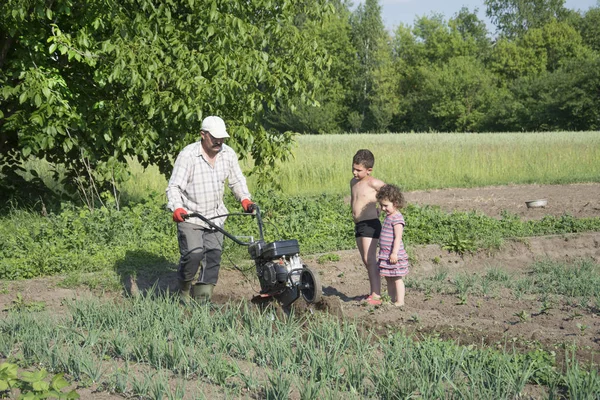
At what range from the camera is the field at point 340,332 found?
4441 millimetres

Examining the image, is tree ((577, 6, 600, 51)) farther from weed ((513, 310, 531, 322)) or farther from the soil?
weed ((513, 310, 531, 322))

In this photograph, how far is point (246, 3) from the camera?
413 inches

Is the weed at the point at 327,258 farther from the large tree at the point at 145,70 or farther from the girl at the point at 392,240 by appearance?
the large tree at the point at 145,70

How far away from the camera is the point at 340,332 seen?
16.9 feet

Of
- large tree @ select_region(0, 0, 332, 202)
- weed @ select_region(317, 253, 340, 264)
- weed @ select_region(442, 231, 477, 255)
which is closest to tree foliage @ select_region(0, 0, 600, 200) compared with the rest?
large tree @ select_region(0, 0, 332, 202)

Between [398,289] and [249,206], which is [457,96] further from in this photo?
[249,206]

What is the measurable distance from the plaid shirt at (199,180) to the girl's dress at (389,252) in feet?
4.35

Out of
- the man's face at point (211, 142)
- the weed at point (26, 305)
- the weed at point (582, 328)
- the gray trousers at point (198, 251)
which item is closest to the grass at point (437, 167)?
the weed at point (26, 305)

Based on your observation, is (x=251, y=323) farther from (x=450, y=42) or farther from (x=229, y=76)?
(x=450, y=42)

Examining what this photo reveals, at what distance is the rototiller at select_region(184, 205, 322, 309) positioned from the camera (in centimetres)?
611

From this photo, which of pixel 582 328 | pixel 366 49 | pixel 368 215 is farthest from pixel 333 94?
pixel 582 328

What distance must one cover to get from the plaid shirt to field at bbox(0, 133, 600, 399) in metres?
0.84

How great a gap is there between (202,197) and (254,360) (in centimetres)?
190

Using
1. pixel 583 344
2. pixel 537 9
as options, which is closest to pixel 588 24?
pixel 537 9
